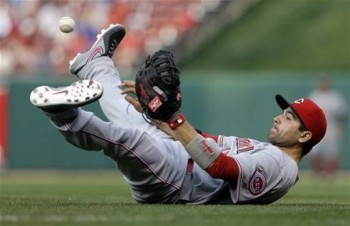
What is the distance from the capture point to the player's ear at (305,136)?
21.1 ft

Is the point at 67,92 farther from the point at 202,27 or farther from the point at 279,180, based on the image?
the point at 202,27

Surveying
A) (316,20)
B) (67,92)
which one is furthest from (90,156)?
(67,92)

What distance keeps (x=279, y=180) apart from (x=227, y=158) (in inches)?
18.5

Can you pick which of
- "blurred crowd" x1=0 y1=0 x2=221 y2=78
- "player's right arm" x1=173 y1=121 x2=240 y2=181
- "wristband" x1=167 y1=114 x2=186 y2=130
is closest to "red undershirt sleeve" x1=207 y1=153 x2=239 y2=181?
"player's right arm" x1=173 y1=121 x2=240 y2=181

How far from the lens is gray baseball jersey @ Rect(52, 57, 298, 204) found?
5.89 metres

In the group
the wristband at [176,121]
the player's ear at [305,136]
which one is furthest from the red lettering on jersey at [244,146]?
the wristband at [176,121]

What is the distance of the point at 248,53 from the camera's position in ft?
68.0

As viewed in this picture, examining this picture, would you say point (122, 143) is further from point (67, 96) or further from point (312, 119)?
point (312, 119)

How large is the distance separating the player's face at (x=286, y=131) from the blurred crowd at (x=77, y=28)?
12.5 meters

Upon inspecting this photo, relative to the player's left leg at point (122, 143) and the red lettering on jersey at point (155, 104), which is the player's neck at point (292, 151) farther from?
the red lettering on jersey at point (155, 104)

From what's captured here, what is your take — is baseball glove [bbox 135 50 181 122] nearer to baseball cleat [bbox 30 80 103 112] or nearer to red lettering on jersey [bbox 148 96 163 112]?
red lettering on jersey [bbox 148 96 163 112]

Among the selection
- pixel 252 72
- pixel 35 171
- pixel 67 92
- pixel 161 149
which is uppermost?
pixel 67 92

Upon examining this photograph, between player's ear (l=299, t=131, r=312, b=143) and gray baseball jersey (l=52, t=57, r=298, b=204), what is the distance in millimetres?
166

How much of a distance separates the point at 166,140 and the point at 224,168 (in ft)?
2.11
